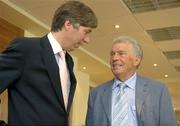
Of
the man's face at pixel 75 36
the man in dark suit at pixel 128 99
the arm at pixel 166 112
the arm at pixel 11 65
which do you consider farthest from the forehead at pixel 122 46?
the arm at pixel 11 65

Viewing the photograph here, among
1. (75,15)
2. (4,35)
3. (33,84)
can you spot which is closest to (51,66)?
(33,84)

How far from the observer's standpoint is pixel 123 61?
2.09m

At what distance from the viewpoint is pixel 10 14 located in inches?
187

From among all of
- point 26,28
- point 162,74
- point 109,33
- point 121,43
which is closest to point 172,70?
point 162,74

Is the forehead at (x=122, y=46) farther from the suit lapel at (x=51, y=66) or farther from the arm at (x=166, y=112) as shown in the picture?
the suit lapel at (x=51, y=66)

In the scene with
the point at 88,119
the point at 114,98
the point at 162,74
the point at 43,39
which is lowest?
the point at 88,119

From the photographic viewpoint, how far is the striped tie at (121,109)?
1976 millimetres

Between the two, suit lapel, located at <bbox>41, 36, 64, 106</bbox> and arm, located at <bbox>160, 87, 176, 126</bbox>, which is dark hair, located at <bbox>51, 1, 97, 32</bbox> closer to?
suit lapel, located at <bbox>41, 36, 64, 106</bbox>

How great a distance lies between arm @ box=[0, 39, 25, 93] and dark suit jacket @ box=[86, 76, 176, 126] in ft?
2.65

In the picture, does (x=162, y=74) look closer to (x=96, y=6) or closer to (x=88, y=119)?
(x=96, y=6)

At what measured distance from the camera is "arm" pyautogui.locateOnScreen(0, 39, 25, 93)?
1.35 metres

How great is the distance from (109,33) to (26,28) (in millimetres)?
1511

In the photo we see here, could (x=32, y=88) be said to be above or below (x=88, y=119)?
above

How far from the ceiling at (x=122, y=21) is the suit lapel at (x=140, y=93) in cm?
250
